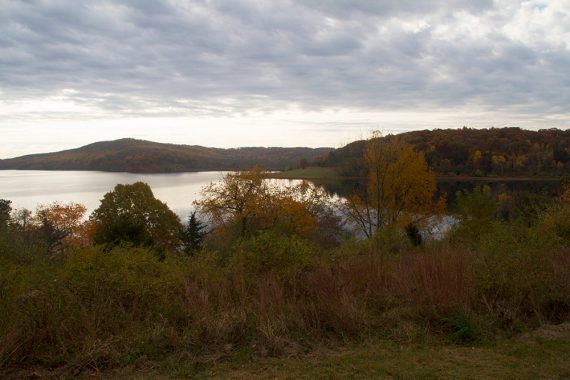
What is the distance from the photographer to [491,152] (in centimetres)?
7194

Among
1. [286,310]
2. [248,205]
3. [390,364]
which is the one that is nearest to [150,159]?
[248,205]

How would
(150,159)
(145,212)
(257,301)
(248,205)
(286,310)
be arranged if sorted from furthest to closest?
(150,159), (145,212), (248,205), (257,301), (286,310)

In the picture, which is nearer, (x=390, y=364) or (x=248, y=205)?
(x=390, y=364)

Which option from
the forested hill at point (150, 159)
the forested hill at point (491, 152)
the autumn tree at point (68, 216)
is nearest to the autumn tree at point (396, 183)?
the forested hill at point (491, 152)

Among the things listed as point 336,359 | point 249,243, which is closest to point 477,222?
point 249,243

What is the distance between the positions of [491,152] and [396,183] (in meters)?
51.1

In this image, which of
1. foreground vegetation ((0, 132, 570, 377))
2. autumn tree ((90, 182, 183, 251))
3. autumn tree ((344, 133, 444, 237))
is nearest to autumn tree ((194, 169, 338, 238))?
autumn tree ((90, 182, 183, 251))

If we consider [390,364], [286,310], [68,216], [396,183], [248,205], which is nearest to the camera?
[390,364]

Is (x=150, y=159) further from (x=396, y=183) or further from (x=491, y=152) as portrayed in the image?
(x=396, y=183)

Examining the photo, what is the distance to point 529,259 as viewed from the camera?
6.38 m

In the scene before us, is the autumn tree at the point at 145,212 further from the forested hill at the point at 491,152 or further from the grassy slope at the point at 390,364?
Result: the grassy slope at the point at 390,364

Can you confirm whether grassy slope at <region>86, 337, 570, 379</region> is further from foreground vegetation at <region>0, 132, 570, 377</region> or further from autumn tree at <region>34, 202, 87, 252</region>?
autumn tree at <region>34, 202, 87, 252</region>

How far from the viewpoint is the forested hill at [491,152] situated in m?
65.4

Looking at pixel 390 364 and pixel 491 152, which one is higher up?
pixel 491 152
